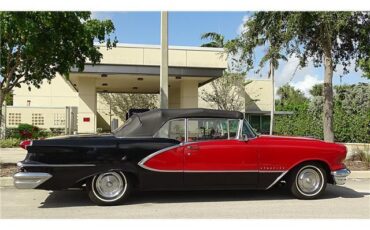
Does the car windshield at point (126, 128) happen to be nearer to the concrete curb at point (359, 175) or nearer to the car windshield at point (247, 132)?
the car windshield at point (247, 132)

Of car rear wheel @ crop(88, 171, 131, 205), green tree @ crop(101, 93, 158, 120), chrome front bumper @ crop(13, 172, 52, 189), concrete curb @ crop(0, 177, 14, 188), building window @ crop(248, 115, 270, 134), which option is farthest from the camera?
green tree @ crop(101, 93, 158, 120)

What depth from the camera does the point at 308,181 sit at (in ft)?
24.1

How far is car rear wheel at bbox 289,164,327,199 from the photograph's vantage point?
7.30 meters

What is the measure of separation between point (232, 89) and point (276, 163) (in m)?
23.3

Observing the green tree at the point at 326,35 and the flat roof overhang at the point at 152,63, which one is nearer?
the green tree at the point at 326,35

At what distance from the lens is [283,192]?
791cm

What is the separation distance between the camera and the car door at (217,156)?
6.91 metres

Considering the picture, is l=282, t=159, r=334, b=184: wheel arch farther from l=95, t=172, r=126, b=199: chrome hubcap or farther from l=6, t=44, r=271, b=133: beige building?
l=6, t=44, r=271, b=133: beige building

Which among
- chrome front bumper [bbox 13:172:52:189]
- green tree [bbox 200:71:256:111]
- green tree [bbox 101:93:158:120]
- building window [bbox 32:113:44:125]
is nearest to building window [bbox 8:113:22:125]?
building window [bbox 32:113:44:125]

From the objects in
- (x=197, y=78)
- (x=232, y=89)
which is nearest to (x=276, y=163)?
(x=197, y=78)

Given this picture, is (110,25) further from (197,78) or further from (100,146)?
(197,78)

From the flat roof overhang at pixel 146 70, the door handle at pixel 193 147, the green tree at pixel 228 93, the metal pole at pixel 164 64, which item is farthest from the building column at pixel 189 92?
the door handle at pixel 193 147

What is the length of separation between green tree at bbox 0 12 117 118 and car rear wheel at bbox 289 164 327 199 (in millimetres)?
5883

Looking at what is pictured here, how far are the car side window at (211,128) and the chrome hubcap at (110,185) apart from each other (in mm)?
1320
